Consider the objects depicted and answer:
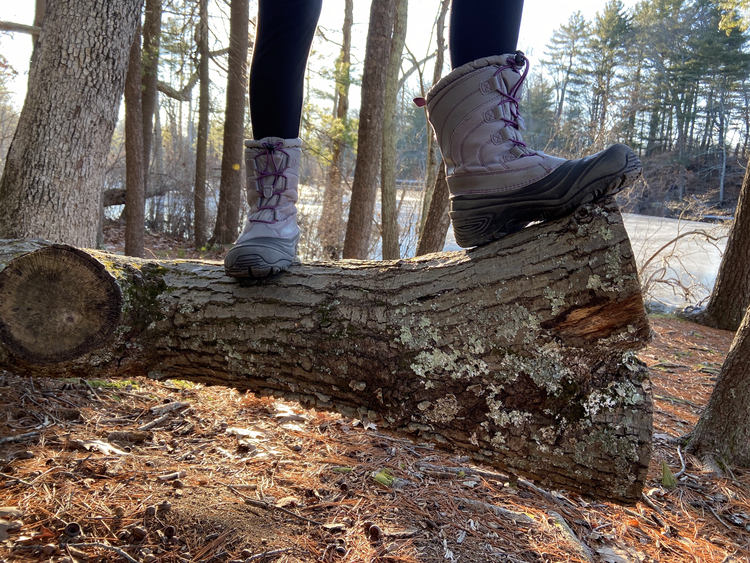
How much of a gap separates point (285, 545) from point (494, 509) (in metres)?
0.93

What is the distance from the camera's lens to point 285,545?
157cm

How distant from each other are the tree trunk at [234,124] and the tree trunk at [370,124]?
167 inches

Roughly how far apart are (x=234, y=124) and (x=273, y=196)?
31.2 ft

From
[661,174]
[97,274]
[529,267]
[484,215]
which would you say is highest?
[661,174]

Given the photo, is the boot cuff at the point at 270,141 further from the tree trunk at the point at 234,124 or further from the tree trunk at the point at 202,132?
the tree trunk at the point at 202,132

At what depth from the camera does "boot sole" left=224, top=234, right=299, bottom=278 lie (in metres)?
1.47

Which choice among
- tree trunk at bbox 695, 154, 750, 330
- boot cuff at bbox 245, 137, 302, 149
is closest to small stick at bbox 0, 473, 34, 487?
boot cuff at bbox 245, 137, 302, 149

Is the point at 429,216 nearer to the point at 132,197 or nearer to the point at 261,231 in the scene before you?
the point at 261,231

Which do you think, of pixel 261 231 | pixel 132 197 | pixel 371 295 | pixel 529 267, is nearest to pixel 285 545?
pixel 371 295

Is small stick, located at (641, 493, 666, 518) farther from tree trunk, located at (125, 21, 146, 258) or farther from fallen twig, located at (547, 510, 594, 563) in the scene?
tree trunk, located at (125, 21, 146, 258)

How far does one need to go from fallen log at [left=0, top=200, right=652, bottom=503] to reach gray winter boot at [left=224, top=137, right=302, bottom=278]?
123 millimetres

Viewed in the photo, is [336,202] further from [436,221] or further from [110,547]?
[110,547]

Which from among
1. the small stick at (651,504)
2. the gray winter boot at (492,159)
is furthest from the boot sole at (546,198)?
the small stick at (651,504)

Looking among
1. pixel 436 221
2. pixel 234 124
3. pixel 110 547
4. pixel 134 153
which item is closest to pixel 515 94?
pixel 110 547
